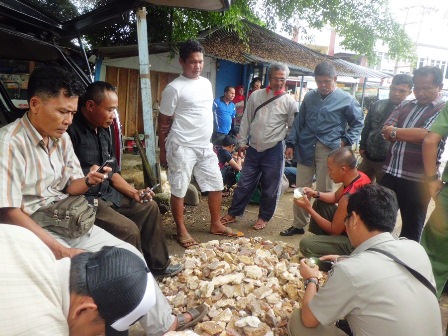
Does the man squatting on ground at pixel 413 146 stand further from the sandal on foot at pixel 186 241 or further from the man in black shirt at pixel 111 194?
the man in black shirt at pixel 111 194

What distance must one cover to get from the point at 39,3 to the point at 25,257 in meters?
3.88

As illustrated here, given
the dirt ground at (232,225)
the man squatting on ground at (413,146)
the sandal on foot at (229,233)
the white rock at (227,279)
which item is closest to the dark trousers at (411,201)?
the man squatting on ground at (413,146)

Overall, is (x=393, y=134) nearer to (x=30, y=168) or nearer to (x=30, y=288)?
(x=30, y=168)

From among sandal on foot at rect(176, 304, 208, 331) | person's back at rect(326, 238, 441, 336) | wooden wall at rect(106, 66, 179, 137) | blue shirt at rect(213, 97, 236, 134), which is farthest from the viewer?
wooden wall at rect(106, 66, 179, 137)

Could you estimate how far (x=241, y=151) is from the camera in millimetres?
4480

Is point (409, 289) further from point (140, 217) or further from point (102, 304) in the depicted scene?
point (140, 217)

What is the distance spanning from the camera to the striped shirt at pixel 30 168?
6.36 feet

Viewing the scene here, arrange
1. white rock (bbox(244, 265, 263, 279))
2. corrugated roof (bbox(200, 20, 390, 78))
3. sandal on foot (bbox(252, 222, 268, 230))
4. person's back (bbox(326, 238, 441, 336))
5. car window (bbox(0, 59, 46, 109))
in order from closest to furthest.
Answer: person's back (bbox(326, 238, 441, 336)) < white rock (bbox(244, 265, 263, 279)) < sandal on foot (bbox(252, 222, 268, 230)) < car window (bbox(0, 59, 46, 109)) < corrugated roof (bbox(200, 20, 390, 78))

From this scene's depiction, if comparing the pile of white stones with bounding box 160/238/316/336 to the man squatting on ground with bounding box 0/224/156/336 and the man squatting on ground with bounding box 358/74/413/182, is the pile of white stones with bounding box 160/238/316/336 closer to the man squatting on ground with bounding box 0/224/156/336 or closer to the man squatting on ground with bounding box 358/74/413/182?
the man squatting on ground with bounding box 0/224/156/336

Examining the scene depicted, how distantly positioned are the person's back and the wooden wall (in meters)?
7.71

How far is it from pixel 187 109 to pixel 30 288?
2.67 m

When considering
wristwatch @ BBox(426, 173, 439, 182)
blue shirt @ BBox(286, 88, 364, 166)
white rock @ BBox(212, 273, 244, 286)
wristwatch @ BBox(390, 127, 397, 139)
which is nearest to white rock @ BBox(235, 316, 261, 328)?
white rock @ BBox(212, 273, 244, 286)

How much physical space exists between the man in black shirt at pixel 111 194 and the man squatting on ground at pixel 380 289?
4.62 feet

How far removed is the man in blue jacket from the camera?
3.74 m
